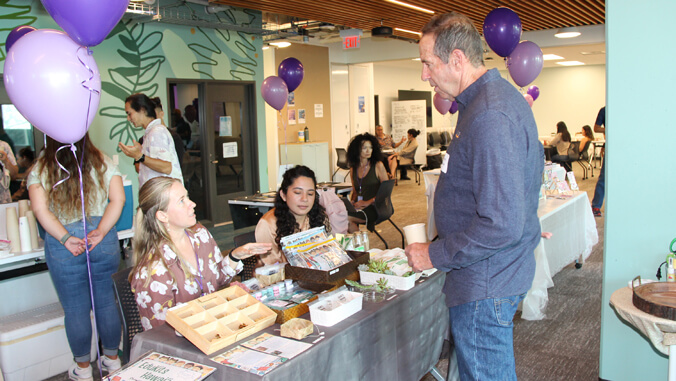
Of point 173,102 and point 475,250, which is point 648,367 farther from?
point 173,102

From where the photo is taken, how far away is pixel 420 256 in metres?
1.73

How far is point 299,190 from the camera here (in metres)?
3.31

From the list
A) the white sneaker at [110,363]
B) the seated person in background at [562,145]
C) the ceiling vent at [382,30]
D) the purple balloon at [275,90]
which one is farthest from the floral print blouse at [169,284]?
the seated person in background at [562,145]

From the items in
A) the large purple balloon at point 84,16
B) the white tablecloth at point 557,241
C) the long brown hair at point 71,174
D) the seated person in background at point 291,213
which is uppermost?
the large purple balloon at point 84,16

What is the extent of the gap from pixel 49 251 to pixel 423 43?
2454 millimetres

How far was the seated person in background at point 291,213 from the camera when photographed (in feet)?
10.7

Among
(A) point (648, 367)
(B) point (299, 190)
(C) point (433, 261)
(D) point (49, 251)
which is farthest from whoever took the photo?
(B) point (299, 190)

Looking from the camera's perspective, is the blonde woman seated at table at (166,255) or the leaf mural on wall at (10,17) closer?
the blonde woman seated at table at (166,255)

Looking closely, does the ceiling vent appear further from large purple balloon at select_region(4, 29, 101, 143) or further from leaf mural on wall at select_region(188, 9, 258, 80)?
large purple balloon at select_region(4, 29, 101, 143)

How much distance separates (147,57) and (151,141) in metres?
3.43

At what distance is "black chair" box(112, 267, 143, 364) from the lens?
247cm

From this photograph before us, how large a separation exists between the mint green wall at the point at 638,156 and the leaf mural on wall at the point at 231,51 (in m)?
6.42

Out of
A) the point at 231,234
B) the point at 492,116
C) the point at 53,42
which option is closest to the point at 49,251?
the point at 53,42

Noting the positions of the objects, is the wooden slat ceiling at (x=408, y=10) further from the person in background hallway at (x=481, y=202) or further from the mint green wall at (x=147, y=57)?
the person in background hallway at (x=481, y=202)
